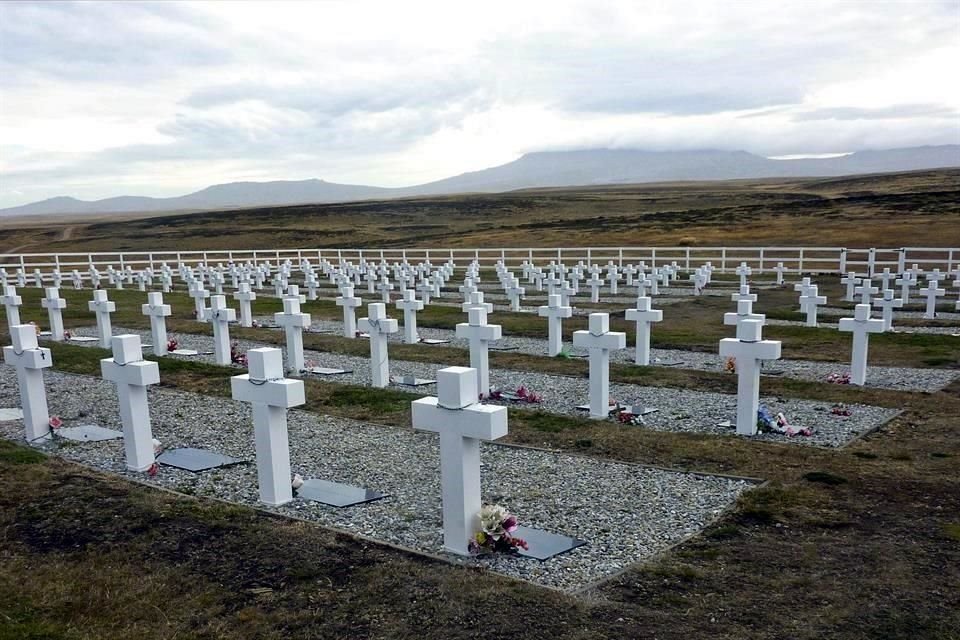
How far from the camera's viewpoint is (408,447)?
29.8 feet

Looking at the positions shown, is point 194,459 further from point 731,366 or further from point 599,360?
point 731,366

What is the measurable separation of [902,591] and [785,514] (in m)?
1.49

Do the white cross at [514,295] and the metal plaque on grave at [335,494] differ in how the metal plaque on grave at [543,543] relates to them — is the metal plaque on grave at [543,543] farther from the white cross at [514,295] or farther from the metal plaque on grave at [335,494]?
→ the white cross at [514,295]

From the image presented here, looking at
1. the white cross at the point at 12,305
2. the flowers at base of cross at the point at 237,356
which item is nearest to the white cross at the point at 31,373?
the white cross at the point at 12,305

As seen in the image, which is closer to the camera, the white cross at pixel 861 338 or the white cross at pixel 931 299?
the white cross at pixel 861 338

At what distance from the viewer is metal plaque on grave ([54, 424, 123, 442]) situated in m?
9.52

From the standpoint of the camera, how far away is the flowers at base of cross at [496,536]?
5.99 m

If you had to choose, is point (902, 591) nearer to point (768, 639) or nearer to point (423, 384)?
point (768, 639)

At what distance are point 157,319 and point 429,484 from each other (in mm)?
9686

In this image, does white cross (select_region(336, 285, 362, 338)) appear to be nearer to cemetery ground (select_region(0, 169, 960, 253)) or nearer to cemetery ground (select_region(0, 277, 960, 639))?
cemetery ground (select_region(0, 277, 960, 639))

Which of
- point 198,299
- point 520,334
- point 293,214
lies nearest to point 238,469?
point 520,334

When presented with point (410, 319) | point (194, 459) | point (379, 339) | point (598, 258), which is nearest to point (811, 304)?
point (410, 319)

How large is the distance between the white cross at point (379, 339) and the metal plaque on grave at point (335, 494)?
4.89 metres

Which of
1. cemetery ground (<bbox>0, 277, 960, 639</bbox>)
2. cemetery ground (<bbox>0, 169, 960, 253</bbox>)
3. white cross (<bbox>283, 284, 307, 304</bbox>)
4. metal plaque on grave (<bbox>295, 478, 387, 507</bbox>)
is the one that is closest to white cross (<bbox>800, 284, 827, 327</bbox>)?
cemetery ground (<bbox>0, 277, 960, 639</bbox>)
